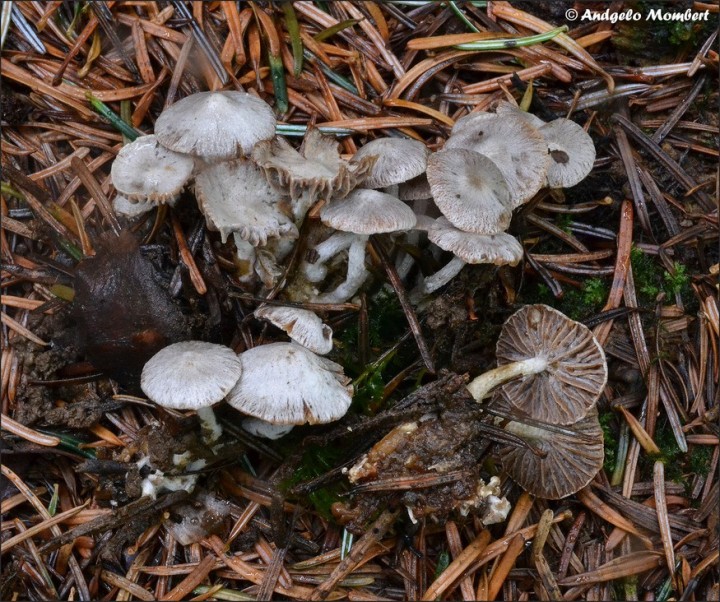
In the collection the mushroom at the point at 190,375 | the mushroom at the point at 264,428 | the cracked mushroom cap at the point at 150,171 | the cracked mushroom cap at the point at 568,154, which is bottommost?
the mushroom at the point at 264,428

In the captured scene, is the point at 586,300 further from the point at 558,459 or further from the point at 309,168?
the point at 309,168

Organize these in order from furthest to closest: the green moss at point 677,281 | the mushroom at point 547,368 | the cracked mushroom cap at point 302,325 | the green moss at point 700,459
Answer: the green moss at point 677,281
the green moss at point 700,459
the mushroom at point 547,368
the cracked mushroom cap at point 302,325

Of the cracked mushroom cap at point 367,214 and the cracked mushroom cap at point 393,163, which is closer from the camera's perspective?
the cracked mushroom cap at point 367,214

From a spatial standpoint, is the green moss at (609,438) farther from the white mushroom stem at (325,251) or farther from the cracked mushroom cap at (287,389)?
the white mushroom stem at (325,251)

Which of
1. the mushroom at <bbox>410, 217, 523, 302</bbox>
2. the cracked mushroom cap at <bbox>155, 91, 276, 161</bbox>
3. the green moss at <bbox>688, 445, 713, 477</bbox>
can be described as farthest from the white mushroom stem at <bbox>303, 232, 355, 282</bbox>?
the green moss at <bbox>688, 445, 713, 477</bbox>

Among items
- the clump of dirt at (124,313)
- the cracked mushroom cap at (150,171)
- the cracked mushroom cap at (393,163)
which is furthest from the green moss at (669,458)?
the cracked mushroom cap at (150,171)

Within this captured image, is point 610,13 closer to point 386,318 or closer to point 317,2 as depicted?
point 317,2

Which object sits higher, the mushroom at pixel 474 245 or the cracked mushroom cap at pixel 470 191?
the cracked mushroom cap at pixel 470 191
